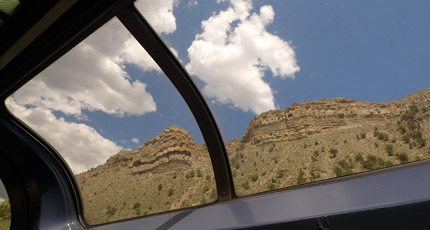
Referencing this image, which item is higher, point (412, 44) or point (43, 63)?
point (43, 63)

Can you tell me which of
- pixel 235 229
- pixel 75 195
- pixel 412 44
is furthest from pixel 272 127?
pixel 75 195

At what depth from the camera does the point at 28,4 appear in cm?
207

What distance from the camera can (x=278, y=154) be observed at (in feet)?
14.8

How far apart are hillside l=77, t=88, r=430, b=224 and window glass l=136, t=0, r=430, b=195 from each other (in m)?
0.03

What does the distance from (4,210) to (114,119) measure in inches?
79.8

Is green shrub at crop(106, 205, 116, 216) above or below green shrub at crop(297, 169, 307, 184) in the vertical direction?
above

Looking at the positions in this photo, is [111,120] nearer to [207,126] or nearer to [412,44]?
[207,126]

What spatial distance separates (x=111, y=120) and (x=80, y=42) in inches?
74.1

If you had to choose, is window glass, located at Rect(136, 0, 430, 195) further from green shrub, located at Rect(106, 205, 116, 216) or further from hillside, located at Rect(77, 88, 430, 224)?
green shrub, located at Rect(106, 205, 116, 216)

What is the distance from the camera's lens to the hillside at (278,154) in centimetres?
224

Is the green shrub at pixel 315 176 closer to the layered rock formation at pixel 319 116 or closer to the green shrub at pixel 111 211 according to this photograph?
the layered rock formation at pixel 319 116

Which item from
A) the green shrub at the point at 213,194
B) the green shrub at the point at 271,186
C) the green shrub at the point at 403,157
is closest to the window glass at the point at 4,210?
the green shrub at the point at 213,194

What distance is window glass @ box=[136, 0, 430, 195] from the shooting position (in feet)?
6.87

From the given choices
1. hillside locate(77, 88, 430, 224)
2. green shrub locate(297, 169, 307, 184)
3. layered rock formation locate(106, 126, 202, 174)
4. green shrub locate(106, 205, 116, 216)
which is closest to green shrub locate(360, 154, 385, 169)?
hillside locate(77, 88, 430, 224)
